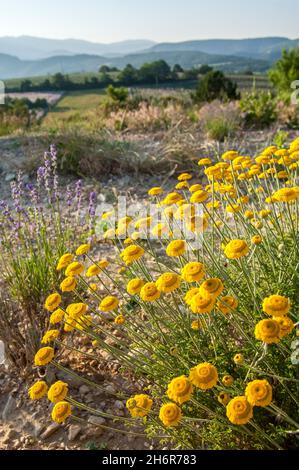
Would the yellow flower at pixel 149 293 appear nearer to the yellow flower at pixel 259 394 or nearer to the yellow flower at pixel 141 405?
the yellow flower at pixel 141 405

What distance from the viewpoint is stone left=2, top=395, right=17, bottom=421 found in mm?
2347

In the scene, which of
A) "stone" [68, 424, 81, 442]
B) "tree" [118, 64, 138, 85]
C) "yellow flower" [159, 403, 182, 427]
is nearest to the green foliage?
"stone" [68, 424, 81, 442]

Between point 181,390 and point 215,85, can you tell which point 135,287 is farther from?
point 215,85

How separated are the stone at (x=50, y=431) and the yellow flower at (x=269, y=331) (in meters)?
1.37

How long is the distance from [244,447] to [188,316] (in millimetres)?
608

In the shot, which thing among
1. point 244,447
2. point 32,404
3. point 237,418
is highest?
point 237,418

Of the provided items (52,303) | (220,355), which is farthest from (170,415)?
(52,303)

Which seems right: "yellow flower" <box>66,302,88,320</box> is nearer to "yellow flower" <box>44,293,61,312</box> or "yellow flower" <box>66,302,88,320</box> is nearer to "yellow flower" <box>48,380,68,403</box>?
"yellow flower" <box>44,293,61,312</box>

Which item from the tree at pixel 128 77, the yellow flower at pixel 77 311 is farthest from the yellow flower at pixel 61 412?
the tree at pixel 128 77

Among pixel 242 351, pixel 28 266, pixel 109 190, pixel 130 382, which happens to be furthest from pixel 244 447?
pixel 109 190

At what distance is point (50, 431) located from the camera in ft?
7.18

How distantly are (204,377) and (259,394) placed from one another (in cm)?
17

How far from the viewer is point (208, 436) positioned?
5.53ft

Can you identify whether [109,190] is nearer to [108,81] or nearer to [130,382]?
[130,382]
